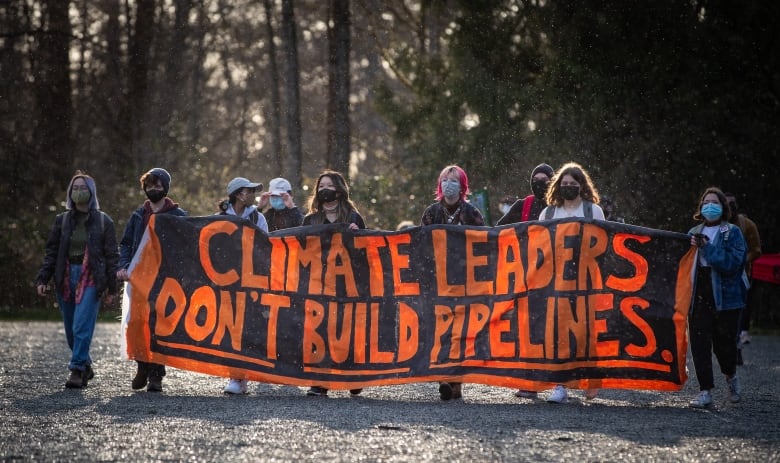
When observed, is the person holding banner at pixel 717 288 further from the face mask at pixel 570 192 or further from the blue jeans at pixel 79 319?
the blue jeans at pixel 79 319

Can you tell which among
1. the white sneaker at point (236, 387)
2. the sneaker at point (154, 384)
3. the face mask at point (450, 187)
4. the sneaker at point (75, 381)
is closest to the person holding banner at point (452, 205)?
the face mask at point (450, 187)

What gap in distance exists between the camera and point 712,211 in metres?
9.77

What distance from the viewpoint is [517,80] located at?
23719 millimetres

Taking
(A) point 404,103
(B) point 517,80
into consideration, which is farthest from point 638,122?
(A) point 404,103

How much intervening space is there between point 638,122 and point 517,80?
2.61 metres

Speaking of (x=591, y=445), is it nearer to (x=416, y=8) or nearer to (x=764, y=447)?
(x=764, y=447)

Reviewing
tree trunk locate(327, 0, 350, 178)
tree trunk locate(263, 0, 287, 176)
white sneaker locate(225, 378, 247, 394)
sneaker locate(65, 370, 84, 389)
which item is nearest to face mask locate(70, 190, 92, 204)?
sneaker locate(65, 370, 84, 389)

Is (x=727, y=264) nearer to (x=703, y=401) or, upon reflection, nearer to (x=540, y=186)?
(x=703, y=401)

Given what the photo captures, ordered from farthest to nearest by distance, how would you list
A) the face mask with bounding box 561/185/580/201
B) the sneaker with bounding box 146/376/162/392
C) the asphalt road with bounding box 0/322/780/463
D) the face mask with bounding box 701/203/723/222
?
the sneaker with bounding box 146/376/162/392
the face mask with bounding box 561/185/580/201
the face mask with bounding box 701/203/723/222
the asphalt road with bounding box 0/322/780/463

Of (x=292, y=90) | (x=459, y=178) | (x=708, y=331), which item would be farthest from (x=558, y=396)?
(x=292, y=90)

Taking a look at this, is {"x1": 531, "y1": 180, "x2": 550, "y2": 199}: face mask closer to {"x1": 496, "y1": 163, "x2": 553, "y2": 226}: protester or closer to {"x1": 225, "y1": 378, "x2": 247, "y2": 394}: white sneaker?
{"x1": 496, "y1": 163, "x2": 553, "y2": 226}: protester

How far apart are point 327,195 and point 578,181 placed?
6.91 feet

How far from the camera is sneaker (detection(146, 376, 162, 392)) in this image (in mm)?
10258

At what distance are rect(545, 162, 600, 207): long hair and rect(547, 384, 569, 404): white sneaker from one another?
4.92ft
